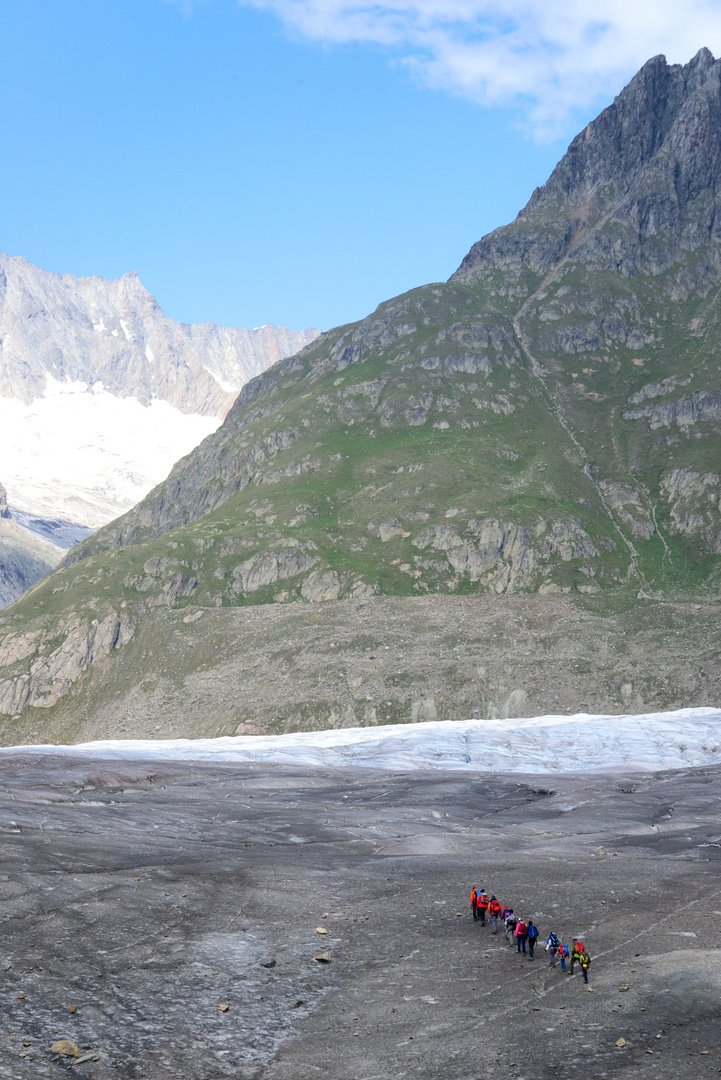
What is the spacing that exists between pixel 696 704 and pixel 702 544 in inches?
2393

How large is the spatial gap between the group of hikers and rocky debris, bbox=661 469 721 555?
16564 cm

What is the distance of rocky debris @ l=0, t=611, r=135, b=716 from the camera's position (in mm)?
166000

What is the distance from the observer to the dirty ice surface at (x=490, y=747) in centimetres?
7988

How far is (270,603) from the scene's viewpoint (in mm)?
178875

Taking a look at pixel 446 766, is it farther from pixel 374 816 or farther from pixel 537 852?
pixel 537 852

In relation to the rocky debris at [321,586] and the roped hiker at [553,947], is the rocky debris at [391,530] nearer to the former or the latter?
the rocky debris at [321,586]

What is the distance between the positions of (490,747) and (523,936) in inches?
2313

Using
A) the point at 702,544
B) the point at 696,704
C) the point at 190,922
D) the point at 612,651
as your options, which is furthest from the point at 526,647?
the point at 190,922

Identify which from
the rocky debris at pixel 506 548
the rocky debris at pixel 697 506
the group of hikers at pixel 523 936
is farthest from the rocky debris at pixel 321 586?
the group of hikers at pixel 523 936

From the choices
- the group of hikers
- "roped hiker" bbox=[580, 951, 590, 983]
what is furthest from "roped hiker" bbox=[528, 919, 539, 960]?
"roped hiker" bbox=[580, 951, 590, 983]

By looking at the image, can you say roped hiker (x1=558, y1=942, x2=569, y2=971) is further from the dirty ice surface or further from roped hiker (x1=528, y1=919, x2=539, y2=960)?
the dirty ice surface

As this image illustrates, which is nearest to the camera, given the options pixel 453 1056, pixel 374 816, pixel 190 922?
pixel 453 1056

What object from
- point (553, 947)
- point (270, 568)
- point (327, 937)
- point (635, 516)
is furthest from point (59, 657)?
point (553, 947)

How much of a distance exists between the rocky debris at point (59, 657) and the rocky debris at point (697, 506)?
13330 cm
